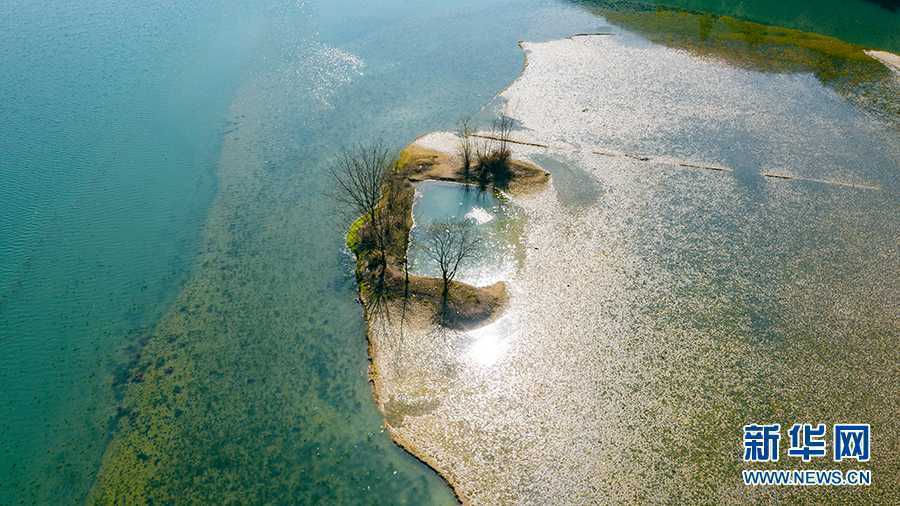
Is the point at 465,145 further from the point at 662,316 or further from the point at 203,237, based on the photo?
the point at 203,237

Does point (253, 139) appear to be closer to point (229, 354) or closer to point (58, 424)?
point (229, 354)

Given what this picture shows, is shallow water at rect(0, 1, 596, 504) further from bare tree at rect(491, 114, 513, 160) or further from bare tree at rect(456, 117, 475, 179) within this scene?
bare tree at rect(491, 114, 513, 160)

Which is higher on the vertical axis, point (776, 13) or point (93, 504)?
point (776, 13)

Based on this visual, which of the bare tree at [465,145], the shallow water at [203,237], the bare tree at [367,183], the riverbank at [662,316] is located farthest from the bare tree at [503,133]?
the bare tree at [367,183]

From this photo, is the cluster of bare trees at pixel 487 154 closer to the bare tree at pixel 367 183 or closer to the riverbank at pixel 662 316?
the riverbank at pixel 662 316

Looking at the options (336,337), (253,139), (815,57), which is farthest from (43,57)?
(815,57)

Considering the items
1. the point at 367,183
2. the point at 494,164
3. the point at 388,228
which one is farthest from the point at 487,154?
the point at 388,228
